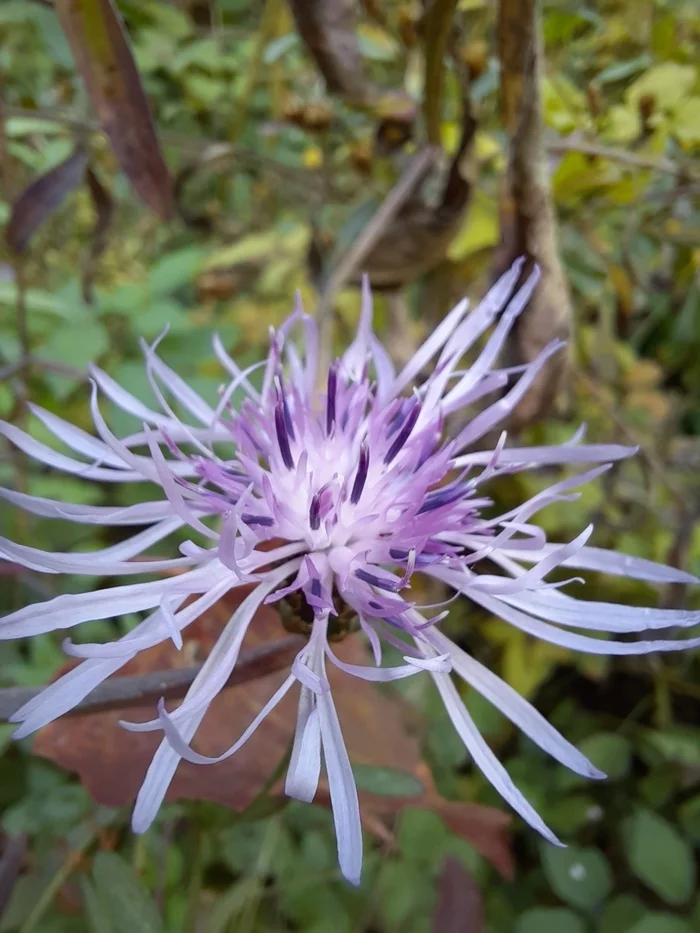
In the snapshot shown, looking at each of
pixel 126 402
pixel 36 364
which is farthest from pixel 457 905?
pixel 36 364

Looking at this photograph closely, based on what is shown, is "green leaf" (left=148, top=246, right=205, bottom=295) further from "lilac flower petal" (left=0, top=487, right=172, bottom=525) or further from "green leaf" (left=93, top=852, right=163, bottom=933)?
"green leaf" (left=93, top=852, right=163, bottom=933)

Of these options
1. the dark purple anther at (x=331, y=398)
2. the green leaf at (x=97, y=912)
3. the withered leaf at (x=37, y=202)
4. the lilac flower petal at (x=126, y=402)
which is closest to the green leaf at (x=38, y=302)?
the withered leaf at (x=37, y=202)

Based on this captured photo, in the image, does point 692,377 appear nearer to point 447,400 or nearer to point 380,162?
point 380,162

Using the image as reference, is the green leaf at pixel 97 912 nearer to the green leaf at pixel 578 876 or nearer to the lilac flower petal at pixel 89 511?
the lilac flower petal at pixel 89 511

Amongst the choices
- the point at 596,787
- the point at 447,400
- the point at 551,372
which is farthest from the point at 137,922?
the point at 596,787

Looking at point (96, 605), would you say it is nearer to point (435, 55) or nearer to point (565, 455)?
point (565, 455)

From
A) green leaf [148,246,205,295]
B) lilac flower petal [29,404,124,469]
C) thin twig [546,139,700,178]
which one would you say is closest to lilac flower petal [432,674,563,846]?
lilac flower petal [29,404,124,469]
